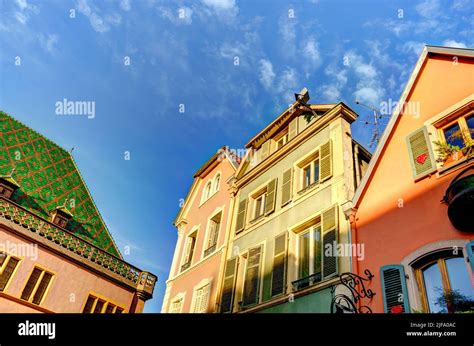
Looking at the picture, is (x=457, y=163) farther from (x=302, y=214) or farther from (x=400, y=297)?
(x=302, y=214)

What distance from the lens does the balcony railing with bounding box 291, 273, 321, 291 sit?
29.1 feet

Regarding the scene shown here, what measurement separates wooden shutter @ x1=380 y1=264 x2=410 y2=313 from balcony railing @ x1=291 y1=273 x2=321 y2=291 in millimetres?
1943

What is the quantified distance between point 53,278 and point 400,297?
14.2 m

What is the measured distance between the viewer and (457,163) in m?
7.14

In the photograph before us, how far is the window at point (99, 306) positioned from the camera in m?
16.8

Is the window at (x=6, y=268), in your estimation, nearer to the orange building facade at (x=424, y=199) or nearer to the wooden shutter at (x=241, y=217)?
the wooden shutter at (x=241, y=217)

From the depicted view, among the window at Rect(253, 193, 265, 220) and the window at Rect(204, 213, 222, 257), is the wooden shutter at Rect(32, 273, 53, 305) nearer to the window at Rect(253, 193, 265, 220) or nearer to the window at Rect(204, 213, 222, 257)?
the window at Rect(204, 213, 222, 257)

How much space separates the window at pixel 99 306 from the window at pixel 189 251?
4069mm

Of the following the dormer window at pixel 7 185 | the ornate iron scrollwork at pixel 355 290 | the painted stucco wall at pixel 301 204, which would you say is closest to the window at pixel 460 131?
the painted stucco wall at pixel 301 204

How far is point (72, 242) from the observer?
56.2 ft

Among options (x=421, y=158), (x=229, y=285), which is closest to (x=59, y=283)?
(x=229, y=285)

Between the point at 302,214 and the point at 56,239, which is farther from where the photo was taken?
the point at 56,239

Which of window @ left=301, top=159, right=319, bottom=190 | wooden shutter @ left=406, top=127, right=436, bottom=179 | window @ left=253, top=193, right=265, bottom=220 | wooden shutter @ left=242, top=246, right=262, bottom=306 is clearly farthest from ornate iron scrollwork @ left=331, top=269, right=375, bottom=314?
window @ left=253, top=193, right=265, bottom=220
